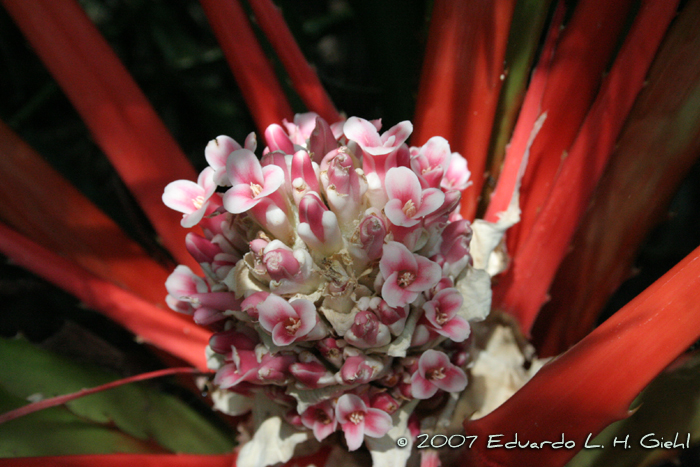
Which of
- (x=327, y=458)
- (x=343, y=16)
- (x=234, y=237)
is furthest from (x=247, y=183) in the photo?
(x=343, y=16)

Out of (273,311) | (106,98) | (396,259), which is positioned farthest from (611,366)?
(106,98)

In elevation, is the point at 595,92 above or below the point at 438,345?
above

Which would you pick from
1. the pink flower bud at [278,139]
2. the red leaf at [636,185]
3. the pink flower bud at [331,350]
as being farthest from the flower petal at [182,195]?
the red leaf at [636,185]

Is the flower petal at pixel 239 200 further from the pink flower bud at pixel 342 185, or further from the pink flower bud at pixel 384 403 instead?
the pink flower bud at pixel 384 403

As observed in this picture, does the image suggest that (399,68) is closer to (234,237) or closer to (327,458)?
(234,237)

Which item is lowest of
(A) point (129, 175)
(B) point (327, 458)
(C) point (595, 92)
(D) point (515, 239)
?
(B) point (327, 458)
